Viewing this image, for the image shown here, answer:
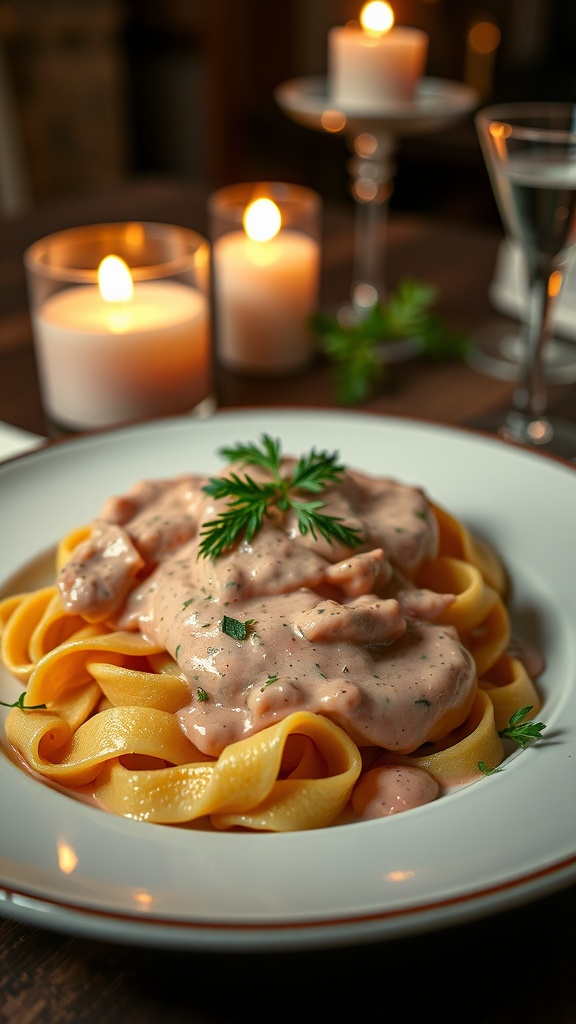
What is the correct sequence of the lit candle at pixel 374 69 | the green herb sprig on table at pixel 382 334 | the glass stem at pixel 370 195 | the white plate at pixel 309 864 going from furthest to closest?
1. the glass stem at pixel 370 195
2. the lit candle at pixel 374 69
3. the green herb sprig on table at pixel 382 334
4. the white plate at pixel 309 864

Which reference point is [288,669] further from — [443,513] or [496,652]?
[443,513]

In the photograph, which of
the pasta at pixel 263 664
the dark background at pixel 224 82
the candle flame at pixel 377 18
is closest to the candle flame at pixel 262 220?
the candle flame at pixel 377 18

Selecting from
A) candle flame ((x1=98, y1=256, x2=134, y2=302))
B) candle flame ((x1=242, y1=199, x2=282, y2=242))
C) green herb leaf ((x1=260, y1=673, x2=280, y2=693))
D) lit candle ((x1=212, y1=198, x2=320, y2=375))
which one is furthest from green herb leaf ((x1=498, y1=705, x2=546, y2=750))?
candle flame ((x1=242, y1=199, x2=282, y2=242))

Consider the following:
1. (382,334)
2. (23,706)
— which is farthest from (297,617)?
(382,334)

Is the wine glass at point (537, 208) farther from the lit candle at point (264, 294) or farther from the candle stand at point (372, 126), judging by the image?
the lit candle at point (264, 294)

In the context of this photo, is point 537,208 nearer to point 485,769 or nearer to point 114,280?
point 114,280

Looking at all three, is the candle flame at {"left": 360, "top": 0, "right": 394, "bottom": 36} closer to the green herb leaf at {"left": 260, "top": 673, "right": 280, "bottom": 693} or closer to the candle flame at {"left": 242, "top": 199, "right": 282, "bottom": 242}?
the candle flame at {"left": 242, "top": 199, "right": 282, "bottom": 242}
